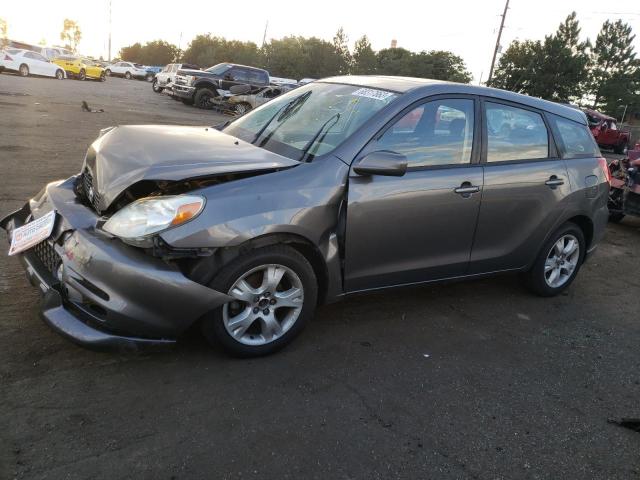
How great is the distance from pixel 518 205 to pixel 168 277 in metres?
2.77

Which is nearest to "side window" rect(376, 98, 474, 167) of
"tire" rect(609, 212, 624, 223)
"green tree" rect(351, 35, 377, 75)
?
"tire" rect(609, 212, 624, 223)

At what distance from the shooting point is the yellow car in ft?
120

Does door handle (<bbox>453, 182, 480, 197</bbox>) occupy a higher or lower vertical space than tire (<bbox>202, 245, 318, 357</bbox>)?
higher

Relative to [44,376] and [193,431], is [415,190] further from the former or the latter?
[44,376]

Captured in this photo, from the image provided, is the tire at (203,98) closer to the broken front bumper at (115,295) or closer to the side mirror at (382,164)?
the side mirror at (382,164)

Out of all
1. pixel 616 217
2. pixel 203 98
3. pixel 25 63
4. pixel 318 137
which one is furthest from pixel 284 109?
pixel 25 63

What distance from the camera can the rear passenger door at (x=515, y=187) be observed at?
4074mm

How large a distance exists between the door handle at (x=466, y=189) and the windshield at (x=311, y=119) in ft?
2.57

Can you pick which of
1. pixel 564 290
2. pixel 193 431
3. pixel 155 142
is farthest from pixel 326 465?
pixel 564 290

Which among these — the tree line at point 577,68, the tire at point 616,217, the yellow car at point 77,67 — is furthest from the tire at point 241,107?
the tree line at point 577,68

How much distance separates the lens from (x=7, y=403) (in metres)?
2.64

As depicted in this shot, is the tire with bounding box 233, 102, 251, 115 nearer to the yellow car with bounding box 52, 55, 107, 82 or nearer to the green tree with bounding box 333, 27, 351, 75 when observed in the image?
the yellow car with bounding box 52, 55, 107, 82

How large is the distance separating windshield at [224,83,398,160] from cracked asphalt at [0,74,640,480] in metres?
1.28

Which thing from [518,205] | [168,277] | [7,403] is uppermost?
[518,205]
